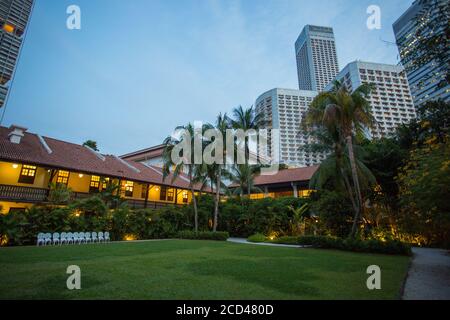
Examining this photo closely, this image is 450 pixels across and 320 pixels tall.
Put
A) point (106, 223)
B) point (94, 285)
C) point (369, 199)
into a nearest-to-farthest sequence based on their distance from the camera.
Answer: point (94, 285) → point (106, 223) → point (369, 199)

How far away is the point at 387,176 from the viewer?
16438 millimetres

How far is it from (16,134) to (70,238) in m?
11.0

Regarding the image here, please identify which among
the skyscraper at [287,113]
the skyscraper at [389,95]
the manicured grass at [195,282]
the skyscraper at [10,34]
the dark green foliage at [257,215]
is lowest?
the manicured grass at [195,282]

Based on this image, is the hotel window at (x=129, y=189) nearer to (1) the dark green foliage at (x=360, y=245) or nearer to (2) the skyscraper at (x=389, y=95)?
(1) the dark green foliage at (x=360, y=245)

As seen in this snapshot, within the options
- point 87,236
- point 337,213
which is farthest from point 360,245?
point 87,236

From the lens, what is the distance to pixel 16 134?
698 inches

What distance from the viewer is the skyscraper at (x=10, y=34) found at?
415 inches

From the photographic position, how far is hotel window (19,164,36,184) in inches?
667

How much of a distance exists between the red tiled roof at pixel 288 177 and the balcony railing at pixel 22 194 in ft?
71.9

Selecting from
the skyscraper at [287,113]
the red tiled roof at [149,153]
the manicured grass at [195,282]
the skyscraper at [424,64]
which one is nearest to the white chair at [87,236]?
the manicured grass at [195,282]

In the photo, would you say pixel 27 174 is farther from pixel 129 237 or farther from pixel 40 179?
pixel 129 237

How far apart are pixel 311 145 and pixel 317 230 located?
22.4 feet
